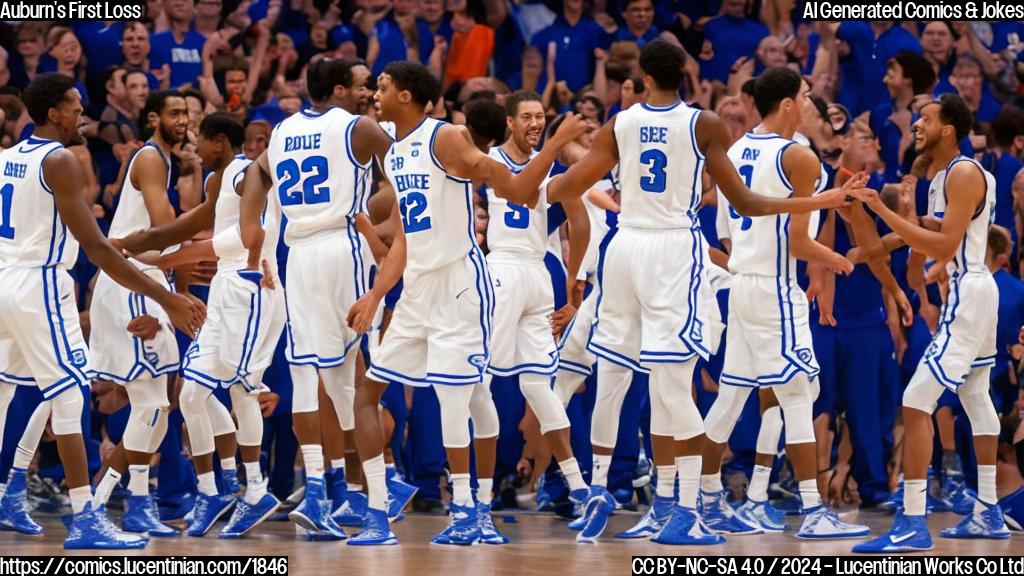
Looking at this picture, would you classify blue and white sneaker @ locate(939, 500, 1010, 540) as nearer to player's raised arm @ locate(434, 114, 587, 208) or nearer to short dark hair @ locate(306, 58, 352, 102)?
player's raised arm @ locate(434, 114, 587, 208)

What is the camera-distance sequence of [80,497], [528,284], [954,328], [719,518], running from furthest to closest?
[528,284] → [719,518] → [954,328] → [80,497]

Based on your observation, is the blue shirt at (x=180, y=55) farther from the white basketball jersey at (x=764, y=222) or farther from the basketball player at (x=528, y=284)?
the white basketball jersey at (x=764, y=222)

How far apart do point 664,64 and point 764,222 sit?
1160 millimetres

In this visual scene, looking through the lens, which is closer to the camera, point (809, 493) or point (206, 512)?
point (809, 493)

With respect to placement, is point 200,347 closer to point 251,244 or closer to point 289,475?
point 251,244

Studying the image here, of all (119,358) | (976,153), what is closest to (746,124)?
(976,153)

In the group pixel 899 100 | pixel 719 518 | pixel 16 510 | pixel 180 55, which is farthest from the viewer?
pixel 180 55

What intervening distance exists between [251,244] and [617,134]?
217 cm

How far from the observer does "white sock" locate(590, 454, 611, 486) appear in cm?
982

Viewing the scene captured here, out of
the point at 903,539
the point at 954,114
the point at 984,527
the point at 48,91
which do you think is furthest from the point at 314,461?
the point at 954,114

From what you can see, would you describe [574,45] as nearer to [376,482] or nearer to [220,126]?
[220,126]

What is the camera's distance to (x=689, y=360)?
8.92m

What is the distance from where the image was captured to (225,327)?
32.5 ft

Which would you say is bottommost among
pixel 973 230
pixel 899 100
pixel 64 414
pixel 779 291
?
pixel 64 414
